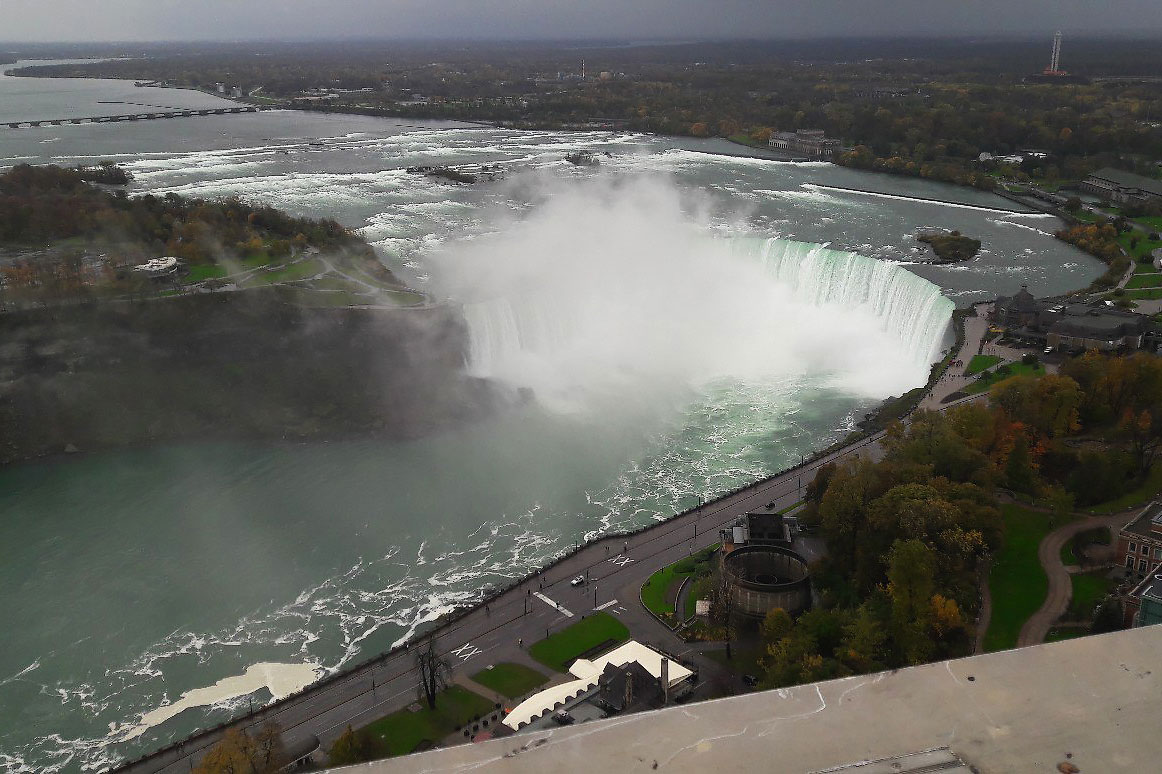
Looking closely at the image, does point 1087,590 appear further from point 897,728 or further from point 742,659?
point 897,728

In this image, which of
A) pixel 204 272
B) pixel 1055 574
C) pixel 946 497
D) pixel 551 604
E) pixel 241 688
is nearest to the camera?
pixel 241 688

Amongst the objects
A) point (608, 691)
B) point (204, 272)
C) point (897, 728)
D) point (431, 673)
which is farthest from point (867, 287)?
point (897, 728)

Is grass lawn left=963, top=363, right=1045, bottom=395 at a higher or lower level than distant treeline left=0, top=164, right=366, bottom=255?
lower

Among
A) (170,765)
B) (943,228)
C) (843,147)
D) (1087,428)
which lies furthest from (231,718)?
(843,147)

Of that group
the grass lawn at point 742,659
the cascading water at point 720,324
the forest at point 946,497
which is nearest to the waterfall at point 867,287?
the cascading water at point 720,324

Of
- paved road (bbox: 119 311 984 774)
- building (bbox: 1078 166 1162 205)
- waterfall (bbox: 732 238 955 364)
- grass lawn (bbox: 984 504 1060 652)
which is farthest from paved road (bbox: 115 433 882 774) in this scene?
building (bbox: 1078 166 1162 205)

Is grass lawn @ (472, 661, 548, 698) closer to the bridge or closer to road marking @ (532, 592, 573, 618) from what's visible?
road marking @ (532, 592, 573, 618)
